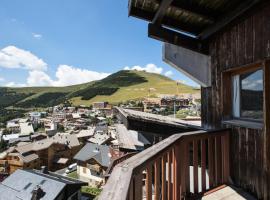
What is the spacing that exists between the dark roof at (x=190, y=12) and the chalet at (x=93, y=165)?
104ft

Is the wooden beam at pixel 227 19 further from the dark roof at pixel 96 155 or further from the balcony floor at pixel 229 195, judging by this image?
the dark roof at pixel 96 155

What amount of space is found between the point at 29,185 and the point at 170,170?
2351cm

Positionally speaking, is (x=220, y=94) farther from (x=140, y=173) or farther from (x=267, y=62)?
(x=140, y=173)

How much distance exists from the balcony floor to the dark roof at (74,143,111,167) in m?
32.5

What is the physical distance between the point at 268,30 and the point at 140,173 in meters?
2.31

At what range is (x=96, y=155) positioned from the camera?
3666 centimetres

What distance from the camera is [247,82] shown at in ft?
11.5

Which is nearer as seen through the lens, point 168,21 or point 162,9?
point 162,9

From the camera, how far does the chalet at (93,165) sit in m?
35.0

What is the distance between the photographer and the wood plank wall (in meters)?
2.86

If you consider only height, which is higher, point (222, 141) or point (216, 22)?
point (216, 22)

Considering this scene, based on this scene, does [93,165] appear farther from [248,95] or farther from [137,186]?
[137,186]

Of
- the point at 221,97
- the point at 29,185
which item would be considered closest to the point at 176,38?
the point at 221,97

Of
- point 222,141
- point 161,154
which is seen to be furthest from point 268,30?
point 161,154
